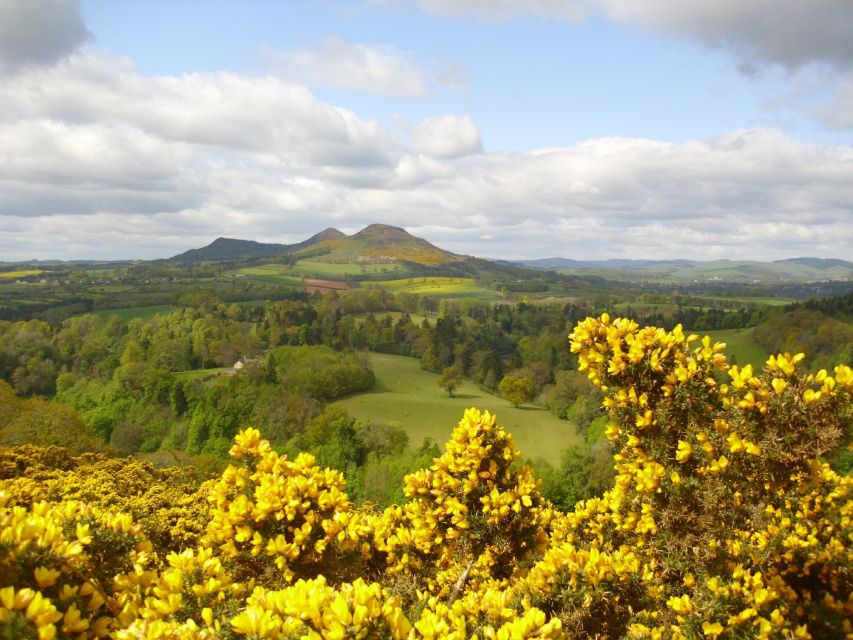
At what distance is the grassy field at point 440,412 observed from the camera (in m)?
60.7

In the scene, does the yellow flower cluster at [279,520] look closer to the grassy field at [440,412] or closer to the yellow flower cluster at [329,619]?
the yellow flower cluster at [329,619]

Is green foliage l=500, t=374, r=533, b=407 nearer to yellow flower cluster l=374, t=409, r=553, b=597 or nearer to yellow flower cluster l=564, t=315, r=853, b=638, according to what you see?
yellow flower cluster l=374, t=409, r=553, b=597

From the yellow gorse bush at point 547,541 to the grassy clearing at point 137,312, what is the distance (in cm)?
12331

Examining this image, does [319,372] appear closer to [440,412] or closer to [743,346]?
[440,412]

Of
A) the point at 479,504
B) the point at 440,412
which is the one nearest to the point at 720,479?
the point at 479,504

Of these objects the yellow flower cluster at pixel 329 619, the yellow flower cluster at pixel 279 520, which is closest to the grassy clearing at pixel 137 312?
the yellow flower cluster at pixel 279 520

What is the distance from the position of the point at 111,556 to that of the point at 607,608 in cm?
537

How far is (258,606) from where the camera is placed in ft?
11.8

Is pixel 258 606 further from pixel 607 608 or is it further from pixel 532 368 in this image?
pixel 532 368

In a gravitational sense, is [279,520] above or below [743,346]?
above

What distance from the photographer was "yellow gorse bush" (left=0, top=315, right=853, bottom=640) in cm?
355

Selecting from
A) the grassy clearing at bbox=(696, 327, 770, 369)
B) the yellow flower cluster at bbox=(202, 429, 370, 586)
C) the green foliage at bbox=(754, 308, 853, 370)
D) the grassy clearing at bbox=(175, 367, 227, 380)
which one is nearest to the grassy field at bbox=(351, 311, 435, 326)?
the grassy clearing at bbox=(175, 367, 227, 380)

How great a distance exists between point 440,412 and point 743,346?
199ft

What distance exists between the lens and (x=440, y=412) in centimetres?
6931
